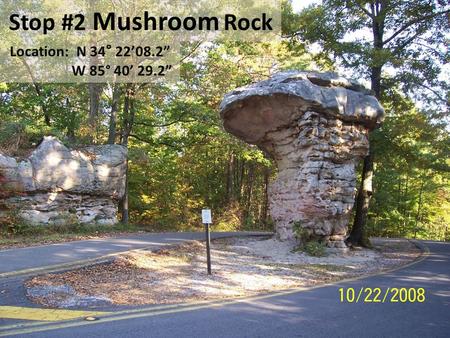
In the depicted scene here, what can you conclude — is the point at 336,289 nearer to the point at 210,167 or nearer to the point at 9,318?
the point at 9,318

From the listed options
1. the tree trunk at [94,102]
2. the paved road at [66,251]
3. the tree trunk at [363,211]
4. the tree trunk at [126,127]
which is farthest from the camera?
the tree trunk at [94,102]

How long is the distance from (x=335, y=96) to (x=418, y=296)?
7.07 metres

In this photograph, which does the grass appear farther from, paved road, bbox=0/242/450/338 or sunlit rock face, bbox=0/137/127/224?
paved road, bbox=0/242/450/338

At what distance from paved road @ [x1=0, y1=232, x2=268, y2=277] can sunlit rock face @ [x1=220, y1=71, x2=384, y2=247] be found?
438 cm

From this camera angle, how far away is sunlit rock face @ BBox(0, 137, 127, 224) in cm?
1484

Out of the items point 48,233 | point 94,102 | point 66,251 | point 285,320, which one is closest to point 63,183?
point 48,233

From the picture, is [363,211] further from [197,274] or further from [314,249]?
[197,274]

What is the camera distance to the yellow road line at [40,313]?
5.81 m

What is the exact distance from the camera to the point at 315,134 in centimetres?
1288

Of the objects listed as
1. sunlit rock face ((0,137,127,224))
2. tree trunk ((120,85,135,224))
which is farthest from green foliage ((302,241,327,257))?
tree trunk ((120,85,135,224))

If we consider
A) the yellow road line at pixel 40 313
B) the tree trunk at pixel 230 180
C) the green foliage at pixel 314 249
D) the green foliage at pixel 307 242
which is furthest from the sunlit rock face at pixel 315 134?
the tree trunk at pixel 230 180

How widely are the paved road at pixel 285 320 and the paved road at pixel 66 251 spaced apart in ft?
12.2

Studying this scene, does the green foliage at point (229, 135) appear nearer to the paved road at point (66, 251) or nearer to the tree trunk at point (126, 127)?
the tree trunk at point (126, 127)

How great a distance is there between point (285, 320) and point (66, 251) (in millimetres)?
6938
